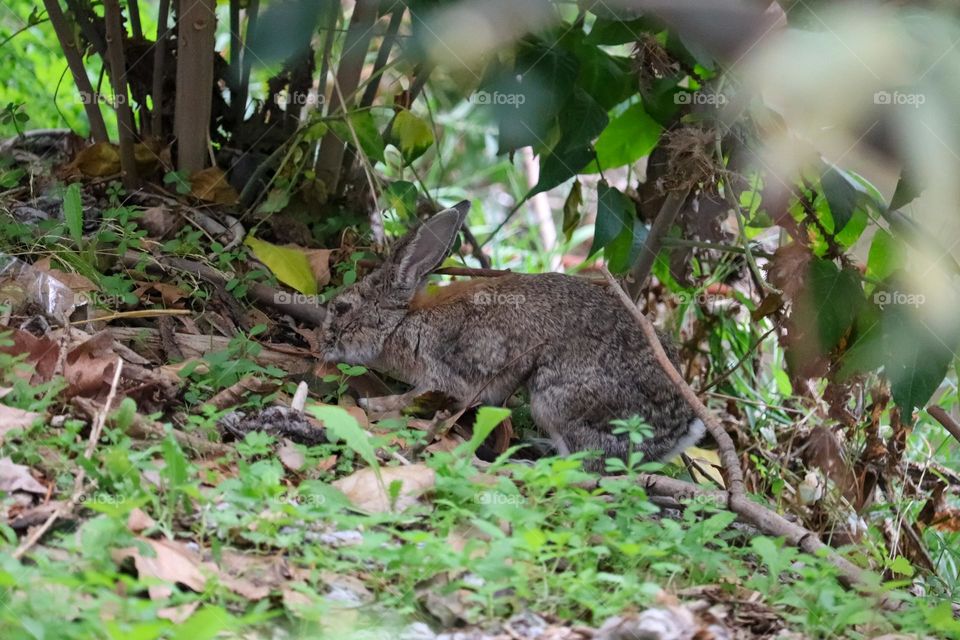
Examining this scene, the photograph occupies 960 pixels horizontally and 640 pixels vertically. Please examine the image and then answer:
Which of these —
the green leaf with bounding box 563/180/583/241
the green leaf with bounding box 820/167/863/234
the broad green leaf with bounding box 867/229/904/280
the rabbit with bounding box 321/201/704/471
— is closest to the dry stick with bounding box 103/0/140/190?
the rabbit with bounding box 321/201/704/471

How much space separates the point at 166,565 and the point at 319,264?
316 cm

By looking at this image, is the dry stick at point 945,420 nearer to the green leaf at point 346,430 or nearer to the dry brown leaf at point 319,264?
the green leaf at point 346,430

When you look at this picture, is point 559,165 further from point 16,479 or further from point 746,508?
point 16,479

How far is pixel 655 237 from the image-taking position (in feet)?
20.6

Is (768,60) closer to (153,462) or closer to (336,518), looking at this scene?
(336,518)

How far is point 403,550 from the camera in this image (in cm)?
350

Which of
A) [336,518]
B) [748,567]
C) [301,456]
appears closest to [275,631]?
[336,518]

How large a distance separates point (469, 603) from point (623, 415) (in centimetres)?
228
